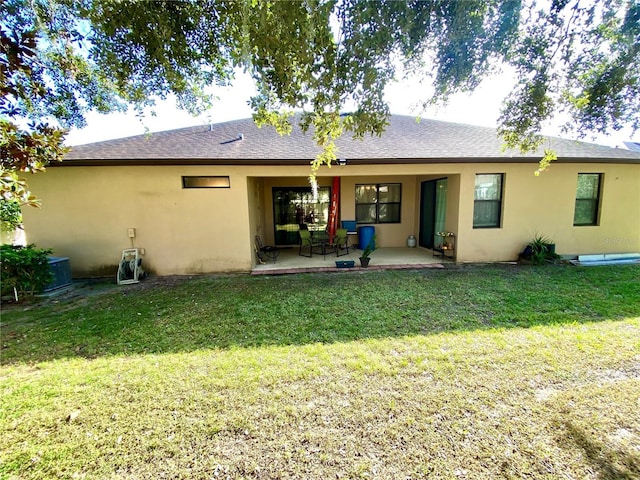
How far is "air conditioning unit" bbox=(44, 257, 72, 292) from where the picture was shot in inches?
235

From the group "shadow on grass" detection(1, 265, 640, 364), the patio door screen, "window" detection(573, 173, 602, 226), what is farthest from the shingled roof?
"shadow on grass" detection(1, 265, 640, 364)

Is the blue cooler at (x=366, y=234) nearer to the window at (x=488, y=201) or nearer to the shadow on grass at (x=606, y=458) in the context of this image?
the window at (x=488, y=201)

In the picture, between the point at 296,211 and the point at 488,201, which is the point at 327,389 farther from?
the point at 296,211

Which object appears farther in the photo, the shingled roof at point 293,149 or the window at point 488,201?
the window at point 488,201

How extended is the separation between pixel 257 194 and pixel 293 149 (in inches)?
84.9

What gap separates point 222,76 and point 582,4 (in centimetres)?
429

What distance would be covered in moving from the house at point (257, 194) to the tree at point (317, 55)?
10.4ft

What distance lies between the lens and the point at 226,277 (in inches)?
271

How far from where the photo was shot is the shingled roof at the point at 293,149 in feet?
22.0

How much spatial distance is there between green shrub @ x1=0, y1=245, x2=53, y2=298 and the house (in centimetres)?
137

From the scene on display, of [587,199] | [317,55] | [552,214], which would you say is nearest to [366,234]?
[552,214]

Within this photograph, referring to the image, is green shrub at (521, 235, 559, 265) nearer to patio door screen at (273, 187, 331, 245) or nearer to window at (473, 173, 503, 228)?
window at (473, 173, 503, 228)

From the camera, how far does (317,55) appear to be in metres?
2.62

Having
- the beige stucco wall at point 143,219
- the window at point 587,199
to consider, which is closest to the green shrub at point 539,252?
the window at point 587,199
